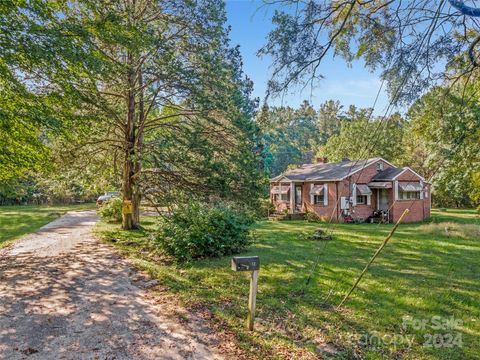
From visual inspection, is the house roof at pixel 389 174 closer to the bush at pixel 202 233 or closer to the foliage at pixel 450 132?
the foliage at pixel 450 132

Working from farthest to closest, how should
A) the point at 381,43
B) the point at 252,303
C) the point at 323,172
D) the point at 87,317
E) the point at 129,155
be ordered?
the point at 323,172
the point at 129,155
the point at 87,317
the point at 381,43
the point at 252,303

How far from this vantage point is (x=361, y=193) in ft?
71.2

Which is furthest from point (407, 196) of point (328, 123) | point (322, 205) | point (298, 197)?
point (328, 123)

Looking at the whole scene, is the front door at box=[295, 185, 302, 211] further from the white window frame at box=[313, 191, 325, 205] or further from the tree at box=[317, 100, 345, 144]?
the tree at box=[317, 100, 345, 144]

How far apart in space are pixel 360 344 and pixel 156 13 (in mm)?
10831

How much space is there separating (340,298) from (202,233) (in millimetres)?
4091

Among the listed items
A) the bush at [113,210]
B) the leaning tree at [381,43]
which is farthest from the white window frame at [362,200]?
the leaning tree at [381,43]

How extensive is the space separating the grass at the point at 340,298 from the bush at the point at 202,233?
0.43 metres

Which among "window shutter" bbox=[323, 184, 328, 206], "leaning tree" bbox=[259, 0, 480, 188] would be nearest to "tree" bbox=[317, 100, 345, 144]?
"window shutter" bbox=[323, 184, 328, 206]

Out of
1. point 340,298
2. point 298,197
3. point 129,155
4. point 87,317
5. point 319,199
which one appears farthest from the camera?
point 298,197

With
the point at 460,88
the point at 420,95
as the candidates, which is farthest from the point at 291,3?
the point at 460,88

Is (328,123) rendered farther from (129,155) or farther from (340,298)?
(340,298)

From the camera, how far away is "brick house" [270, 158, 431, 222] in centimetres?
2141

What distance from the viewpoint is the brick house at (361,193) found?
21.4 metres
